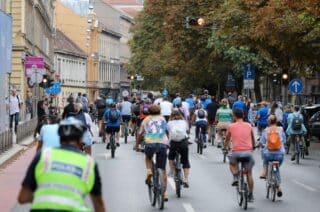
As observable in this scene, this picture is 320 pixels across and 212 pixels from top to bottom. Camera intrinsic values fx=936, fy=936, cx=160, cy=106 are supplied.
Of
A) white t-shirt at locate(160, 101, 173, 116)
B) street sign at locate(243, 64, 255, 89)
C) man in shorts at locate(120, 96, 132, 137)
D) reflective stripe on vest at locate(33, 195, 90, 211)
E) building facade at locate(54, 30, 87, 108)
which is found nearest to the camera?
reflective stripe on vest at locate(33, 195, 90, 211)

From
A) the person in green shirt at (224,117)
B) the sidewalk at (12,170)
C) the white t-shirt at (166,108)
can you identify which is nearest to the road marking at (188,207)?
the sidewalk at (12,170)

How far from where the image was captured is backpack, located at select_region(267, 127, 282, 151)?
16594 millimetres

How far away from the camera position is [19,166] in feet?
77.6

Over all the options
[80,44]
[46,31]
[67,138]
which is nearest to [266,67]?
[46,31]

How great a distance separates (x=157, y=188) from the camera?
1540cm

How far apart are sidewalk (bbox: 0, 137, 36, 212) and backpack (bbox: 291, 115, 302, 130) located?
7.65 meters

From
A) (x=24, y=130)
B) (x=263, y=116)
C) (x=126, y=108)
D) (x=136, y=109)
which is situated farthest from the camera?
(x=126, y=108)

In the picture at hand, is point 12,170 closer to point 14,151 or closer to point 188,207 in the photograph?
point 14,151

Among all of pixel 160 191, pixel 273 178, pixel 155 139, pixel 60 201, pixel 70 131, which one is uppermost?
pixel 70 131

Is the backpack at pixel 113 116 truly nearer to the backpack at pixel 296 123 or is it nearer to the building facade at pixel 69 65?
the backpack at pixel 296 123

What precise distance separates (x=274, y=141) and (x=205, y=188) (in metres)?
2.74

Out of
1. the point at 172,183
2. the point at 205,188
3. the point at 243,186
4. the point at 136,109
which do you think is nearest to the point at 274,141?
the point at 243,186

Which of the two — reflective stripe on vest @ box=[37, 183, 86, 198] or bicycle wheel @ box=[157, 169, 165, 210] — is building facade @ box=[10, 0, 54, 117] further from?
reflective stripe on vest @ box=[37, 183, 86, 198]

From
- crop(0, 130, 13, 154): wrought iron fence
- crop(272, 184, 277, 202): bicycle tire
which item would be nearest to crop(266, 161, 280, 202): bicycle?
crop(272, 184, 277, 202): bicycle tire
